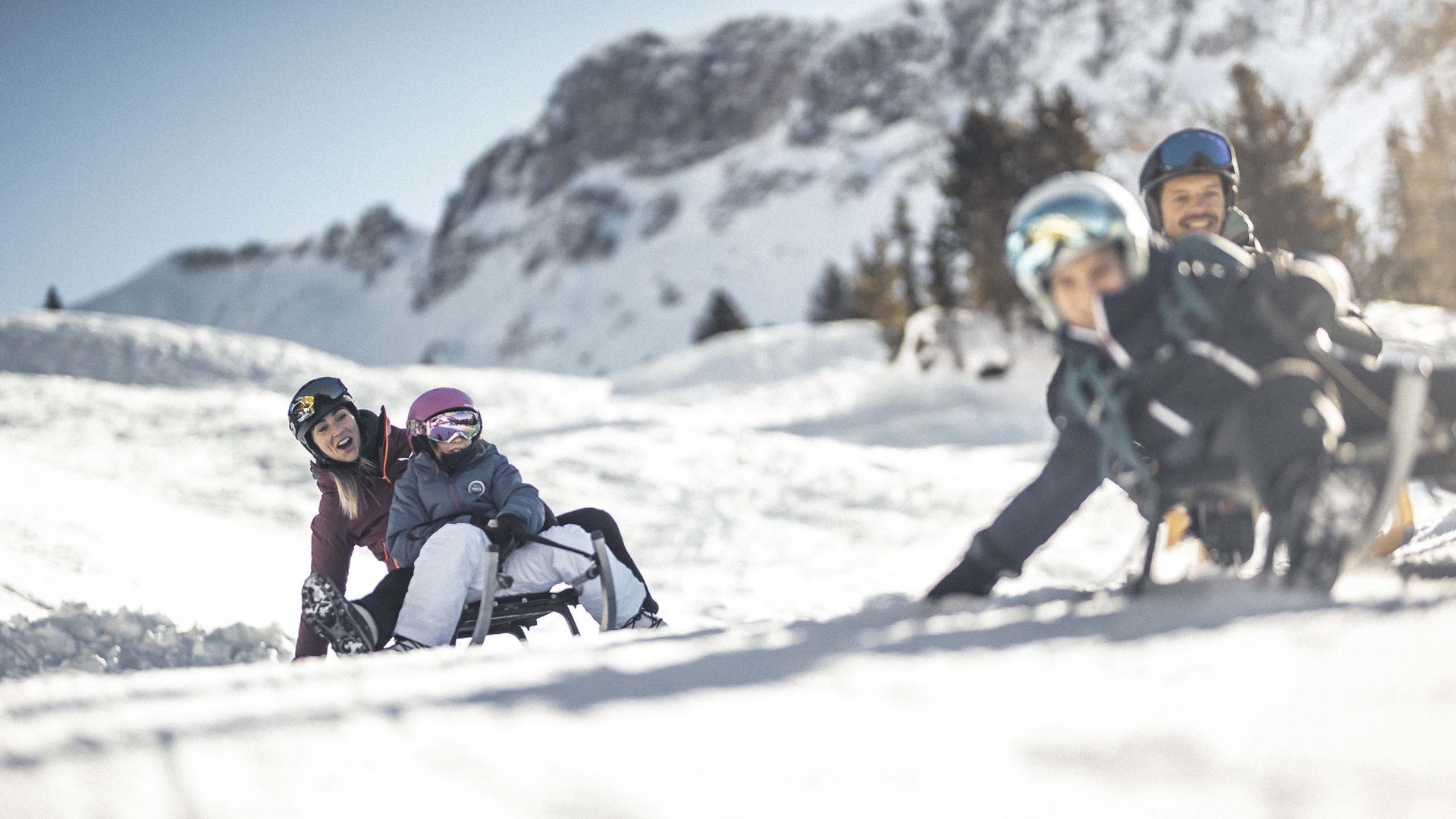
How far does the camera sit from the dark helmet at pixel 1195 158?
12.4 feet

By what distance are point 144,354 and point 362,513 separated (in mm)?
18451

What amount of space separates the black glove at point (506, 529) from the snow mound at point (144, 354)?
16159 mm

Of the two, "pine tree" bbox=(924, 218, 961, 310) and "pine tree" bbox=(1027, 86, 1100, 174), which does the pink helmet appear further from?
"pine tree" bbox=(924, 218, 961, 310)

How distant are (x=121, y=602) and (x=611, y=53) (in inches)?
6411

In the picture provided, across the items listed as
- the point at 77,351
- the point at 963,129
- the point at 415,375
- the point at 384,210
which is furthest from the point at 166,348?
the point at 384,210

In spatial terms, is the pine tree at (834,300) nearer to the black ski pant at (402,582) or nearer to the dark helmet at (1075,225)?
the black ski pant at (402,582)

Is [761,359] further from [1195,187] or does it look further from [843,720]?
[843,720]

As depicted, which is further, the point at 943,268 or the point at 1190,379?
the point at 943,268

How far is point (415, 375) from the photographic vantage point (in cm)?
2239

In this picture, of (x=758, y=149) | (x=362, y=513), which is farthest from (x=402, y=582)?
(x=758, y=149)

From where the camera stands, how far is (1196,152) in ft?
12.4

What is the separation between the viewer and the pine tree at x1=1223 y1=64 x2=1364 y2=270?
23.2 m

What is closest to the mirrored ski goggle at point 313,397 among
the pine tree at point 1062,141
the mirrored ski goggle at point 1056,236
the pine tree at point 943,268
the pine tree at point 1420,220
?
the mirrored ski goggle at point 1056,236

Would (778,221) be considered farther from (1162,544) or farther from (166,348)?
(1162,544)
